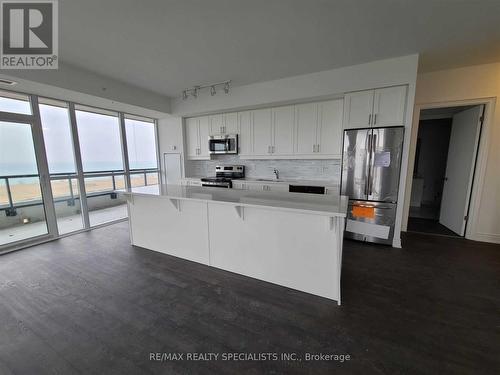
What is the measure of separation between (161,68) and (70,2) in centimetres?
145

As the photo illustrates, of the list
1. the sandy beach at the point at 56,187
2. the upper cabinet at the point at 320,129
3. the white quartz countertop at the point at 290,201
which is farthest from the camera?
the upper cabinet at the point at 320,129

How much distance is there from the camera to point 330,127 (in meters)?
3.74

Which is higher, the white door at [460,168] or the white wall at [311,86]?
the white wall at [311,86]

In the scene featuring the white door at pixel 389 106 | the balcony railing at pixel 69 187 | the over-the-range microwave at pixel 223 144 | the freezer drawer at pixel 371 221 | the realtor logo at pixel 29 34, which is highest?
the realtor logo at pixel 29 34

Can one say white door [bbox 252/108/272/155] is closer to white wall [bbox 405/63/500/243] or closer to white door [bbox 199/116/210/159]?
white door [bbox 199/116/210/159]

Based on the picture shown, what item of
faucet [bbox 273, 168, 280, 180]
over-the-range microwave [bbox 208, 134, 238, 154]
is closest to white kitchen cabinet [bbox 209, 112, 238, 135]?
over-the-range microwave [bbox 208, 134, 238, 154]

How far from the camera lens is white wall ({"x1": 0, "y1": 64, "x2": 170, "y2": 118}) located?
2816mm

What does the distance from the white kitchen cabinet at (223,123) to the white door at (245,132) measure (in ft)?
0.41

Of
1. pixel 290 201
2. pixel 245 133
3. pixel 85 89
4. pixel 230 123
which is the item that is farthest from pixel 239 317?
pixel 85 89

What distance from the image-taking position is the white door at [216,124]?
15.7 ft

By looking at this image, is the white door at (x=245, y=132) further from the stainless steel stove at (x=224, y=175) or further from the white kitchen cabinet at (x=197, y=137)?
the white kitchen cabinet at (x=197, y=137)

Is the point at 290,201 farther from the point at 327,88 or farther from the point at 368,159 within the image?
the point at 327,88

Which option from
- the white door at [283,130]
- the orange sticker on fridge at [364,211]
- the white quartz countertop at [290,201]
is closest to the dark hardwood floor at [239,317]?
the orange sticker on fridge at [364,211]

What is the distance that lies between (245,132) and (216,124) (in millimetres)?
805
